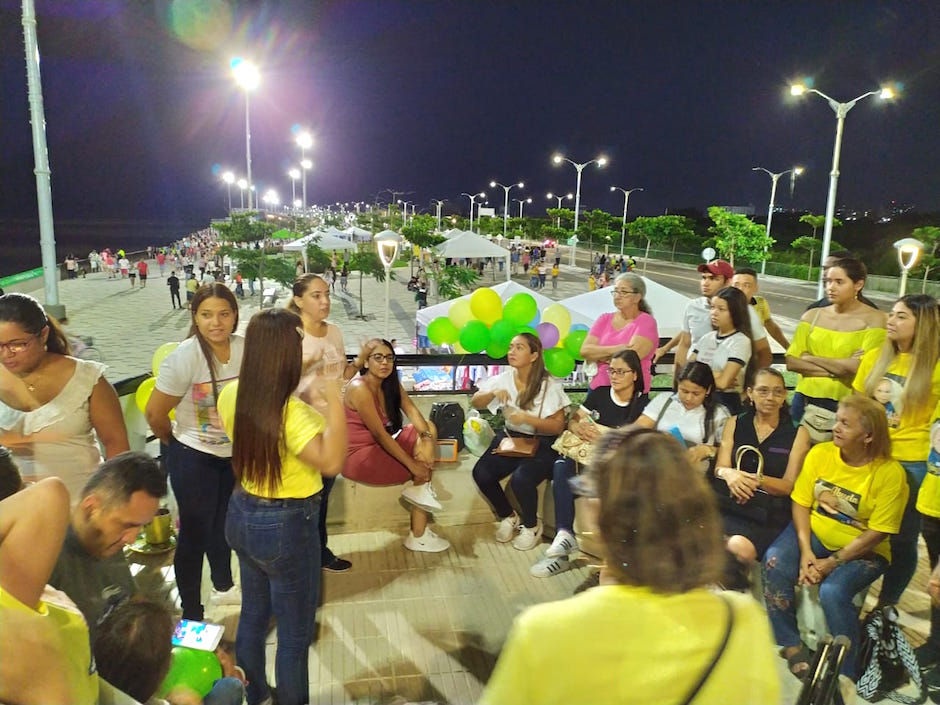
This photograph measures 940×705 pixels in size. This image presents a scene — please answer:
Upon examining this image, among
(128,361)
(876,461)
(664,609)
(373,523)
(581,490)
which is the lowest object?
(128,361)

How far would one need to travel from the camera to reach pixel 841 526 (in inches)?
122

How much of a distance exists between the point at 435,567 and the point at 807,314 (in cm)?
305

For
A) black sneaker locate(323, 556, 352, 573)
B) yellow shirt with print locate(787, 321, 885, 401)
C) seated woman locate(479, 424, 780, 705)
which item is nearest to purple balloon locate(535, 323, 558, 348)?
yellow shirt with print locate(787, 321, 885, 401)

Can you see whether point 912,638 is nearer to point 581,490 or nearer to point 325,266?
point 581,490

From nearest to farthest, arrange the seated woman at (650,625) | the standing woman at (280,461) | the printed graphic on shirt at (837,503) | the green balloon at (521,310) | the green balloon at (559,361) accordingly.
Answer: the seated woman at (650,625), the standing woman at (280,461), the printed graphic on shirt at (837,503), the green balloon at (559,361), the green balloon at (521,310)

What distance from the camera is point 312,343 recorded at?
3820mm

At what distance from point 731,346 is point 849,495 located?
4.15 ft

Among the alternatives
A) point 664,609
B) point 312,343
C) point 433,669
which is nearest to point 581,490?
point 664,609

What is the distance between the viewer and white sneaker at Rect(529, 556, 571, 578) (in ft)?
12.8

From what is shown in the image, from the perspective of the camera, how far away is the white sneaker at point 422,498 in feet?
13.5

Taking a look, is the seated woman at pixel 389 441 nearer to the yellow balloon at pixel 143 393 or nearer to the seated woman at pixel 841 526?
the yellow balloon at pixel 143 393

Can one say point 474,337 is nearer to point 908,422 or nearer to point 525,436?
point 525,436

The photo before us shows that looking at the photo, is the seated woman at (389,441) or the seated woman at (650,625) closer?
the seated woman at (650,625)

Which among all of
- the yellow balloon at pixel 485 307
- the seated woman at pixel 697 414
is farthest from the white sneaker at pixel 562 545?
the yellow balloon at pixel 485 307
